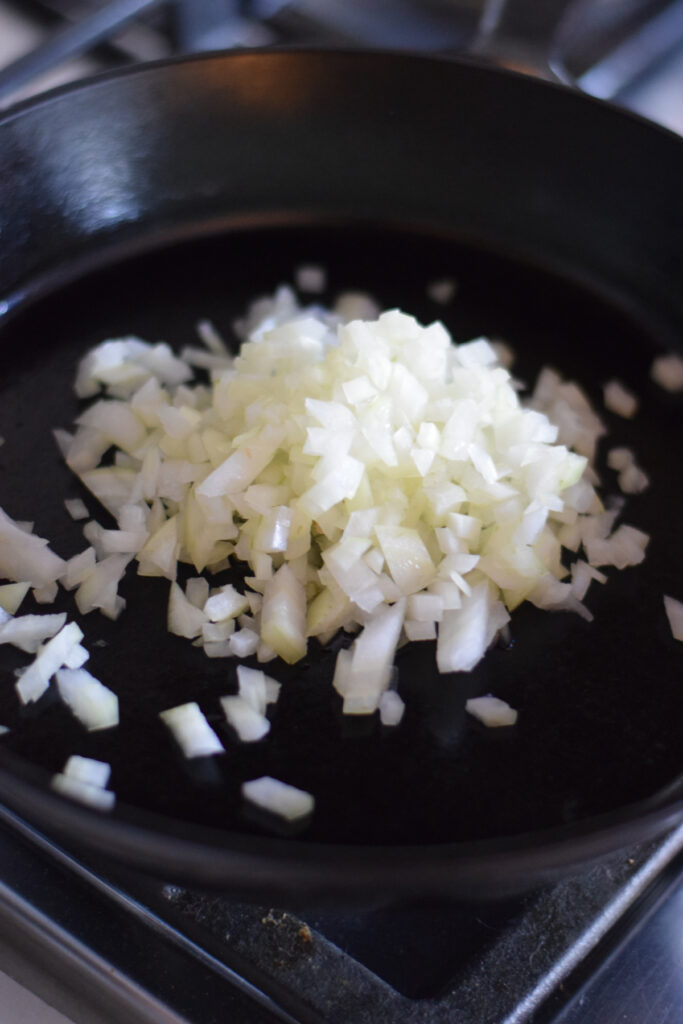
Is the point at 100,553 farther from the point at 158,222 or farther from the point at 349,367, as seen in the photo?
the point at 158,222

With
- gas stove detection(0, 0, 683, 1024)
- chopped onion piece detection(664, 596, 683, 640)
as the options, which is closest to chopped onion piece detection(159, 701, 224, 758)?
gas stove detection(0, 0, 683, 1024)

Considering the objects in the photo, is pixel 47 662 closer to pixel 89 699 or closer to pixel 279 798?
pixel 89 699

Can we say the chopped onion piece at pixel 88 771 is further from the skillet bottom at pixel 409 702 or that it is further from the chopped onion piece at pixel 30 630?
the chopped onion piece at pixel 30 630

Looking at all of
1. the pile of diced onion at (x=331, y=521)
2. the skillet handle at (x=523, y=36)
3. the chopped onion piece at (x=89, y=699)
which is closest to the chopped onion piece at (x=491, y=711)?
the pile of diced onion at (x=331, y=521)

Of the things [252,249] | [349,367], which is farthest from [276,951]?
[252,249]

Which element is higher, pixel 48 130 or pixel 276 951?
pixel 48 130
